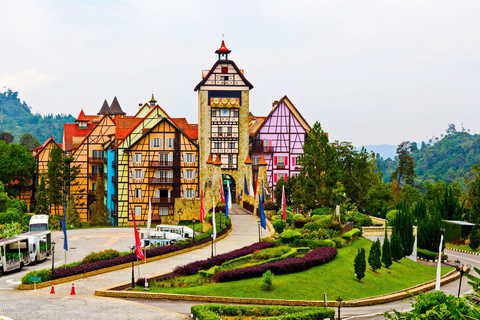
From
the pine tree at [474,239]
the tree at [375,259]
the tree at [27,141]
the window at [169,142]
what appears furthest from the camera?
the tree at [27,141]

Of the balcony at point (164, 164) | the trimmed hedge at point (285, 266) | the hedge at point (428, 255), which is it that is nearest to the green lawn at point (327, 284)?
the trimmed hedge at point (285, 266)

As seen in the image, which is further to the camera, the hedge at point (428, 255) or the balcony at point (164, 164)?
the balcony at point (164, 164)

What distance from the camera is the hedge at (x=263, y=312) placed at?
2602 centimetres

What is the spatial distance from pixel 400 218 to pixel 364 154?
18.7m

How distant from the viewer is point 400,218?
2172 inches

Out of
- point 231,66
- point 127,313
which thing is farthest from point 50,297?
point 231,66

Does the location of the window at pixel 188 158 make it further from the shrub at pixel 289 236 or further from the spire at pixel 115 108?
the spire at pixel 115 108

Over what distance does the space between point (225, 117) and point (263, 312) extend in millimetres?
48790

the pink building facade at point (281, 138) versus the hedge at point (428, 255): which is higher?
the pink building facade at point (281, 138)

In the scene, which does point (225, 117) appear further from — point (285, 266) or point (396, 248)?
point (285, 266)

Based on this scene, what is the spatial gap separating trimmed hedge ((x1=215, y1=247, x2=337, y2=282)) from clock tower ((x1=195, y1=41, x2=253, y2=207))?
106 ft

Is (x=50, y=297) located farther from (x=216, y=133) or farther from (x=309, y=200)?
(x=216, y=133)

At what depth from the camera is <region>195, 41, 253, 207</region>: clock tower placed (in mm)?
73125

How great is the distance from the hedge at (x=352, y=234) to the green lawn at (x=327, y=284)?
11.1ft
